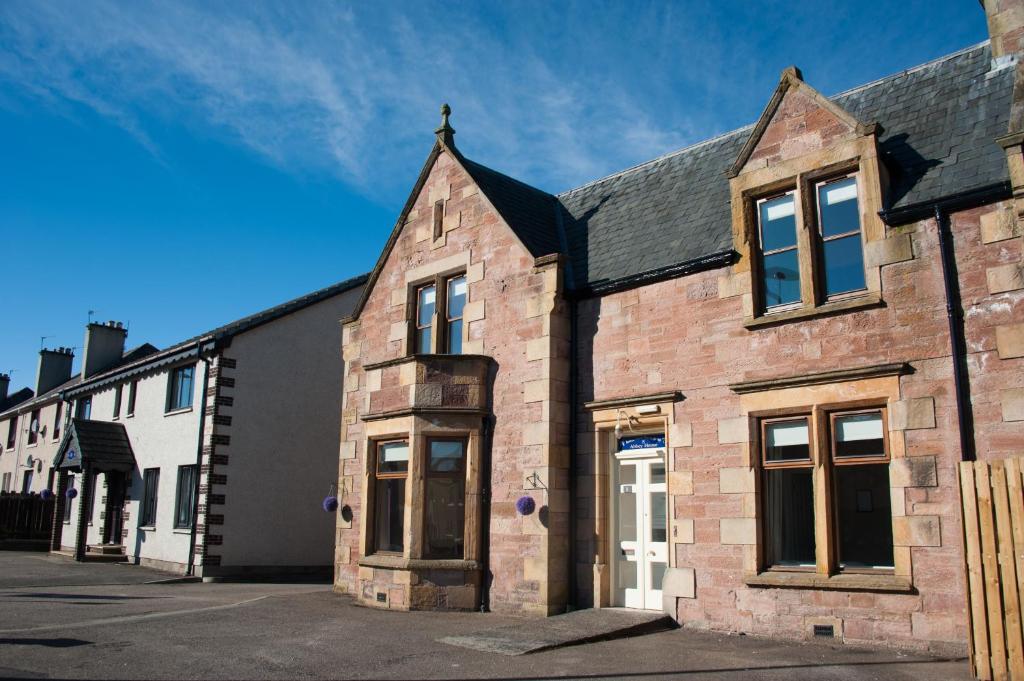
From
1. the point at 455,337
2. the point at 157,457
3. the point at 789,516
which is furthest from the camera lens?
the point at 157,457

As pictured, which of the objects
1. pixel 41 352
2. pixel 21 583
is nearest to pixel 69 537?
pixel 21 583

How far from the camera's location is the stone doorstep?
11.0 metres

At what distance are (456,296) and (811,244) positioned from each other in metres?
6.92

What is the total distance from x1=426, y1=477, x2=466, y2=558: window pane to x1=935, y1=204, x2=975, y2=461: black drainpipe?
7.94 metres

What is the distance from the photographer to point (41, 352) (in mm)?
40219

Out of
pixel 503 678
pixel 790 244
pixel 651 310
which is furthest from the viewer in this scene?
pixel 651 310

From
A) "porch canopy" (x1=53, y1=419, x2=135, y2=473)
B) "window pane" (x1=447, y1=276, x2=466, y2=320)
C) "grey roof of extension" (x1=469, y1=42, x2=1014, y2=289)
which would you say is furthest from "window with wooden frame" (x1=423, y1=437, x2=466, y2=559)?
"porch canopy" (x1=53, y1=419, x2=135, y2=473)

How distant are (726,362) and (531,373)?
11.3ft

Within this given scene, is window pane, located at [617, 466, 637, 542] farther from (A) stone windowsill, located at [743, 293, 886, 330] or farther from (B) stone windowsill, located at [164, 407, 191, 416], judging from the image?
(B) stone windowsill, located at [164, 407, 191, 416]

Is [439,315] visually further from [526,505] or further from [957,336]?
[957,336]

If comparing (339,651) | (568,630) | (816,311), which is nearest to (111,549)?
(339,651)

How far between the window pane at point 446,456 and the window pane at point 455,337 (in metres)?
1.89

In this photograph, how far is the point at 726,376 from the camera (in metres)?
12.6

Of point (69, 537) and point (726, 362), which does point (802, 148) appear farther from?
point (69, 537)
